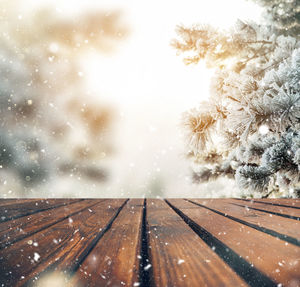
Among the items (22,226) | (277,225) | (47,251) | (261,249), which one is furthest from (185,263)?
(22,226)

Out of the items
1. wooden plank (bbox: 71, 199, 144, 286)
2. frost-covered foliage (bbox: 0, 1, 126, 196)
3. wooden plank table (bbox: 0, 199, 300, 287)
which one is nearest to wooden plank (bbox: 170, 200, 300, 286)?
wooden plank table (bbox: 0, 199, 300, 287)

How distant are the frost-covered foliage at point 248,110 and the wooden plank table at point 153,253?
0.61 meters

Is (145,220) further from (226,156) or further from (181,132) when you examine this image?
(226,156)

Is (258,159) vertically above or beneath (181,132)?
beneath

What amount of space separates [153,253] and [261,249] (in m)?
0.34

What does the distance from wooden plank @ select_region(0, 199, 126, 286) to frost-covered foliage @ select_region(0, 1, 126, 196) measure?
8485mm

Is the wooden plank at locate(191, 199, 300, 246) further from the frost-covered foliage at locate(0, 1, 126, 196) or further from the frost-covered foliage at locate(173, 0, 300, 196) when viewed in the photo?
the frost-covered foliage at locate(0, 1, 126, 196)

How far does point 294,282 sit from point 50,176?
10368 millimetres

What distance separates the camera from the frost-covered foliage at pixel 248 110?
128 cm

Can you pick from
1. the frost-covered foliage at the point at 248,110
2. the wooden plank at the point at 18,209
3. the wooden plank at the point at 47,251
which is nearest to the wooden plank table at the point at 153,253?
the wooden plank at the point at 47,251

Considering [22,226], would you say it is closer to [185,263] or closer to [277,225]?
[185,263]

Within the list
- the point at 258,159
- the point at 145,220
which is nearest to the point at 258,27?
the point at 258,159

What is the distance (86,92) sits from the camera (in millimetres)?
11828

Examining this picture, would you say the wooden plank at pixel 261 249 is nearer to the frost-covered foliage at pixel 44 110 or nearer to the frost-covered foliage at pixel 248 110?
the frost-covered foliage at pixel 248 110
